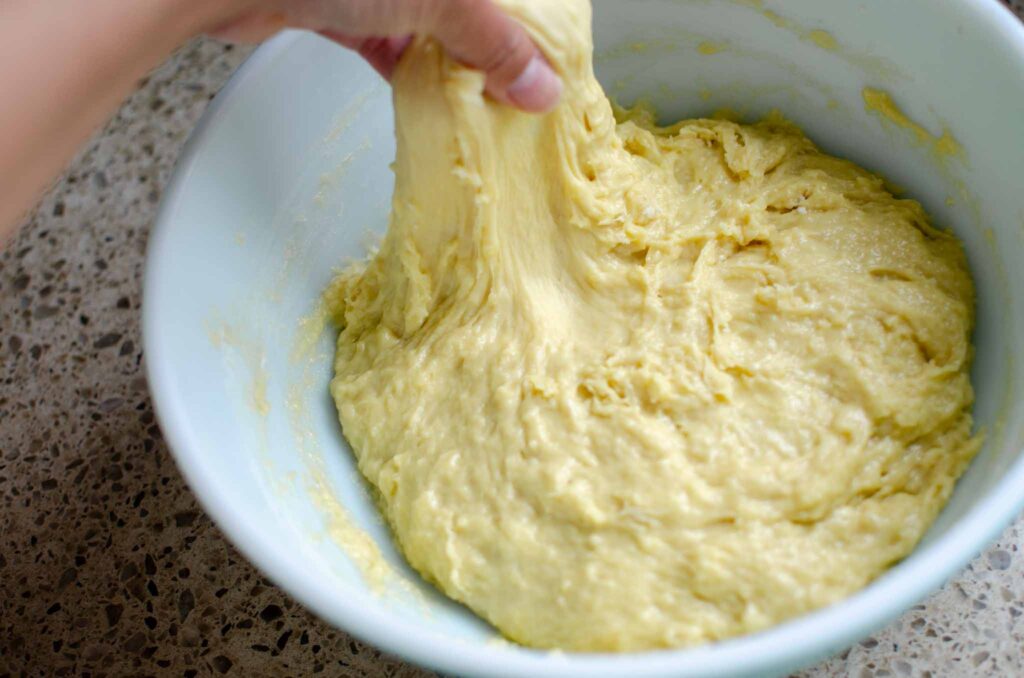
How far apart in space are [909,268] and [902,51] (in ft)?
1.02

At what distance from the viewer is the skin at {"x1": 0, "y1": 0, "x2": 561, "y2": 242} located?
907 mm

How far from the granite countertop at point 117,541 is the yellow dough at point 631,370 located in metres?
0.25

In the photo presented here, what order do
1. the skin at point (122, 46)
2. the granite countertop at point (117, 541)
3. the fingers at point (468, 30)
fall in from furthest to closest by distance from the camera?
the granite countertop at point (117, 541) → the fingers at point (468, 30) → the skin at point (122, 46)

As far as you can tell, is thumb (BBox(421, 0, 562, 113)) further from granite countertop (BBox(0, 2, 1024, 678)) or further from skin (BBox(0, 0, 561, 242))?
granite countertop (BBox(0, 2, 1024, 678))

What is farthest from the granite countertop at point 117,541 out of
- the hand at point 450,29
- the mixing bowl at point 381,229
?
the hand at point 450,29

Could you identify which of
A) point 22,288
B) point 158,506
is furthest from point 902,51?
point 22,288

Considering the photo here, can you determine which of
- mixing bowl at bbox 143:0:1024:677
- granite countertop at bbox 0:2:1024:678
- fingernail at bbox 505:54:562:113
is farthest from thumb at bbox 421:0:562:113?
granite countertop at bbox 0:2:1024:678

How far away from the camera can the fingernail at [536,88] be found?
1166 mm

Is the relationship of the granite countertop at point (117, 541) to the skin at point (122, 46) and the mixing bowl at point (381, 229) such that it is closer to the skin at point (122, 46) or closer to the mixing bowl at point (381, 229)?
Result: the mixing bowl at point (381, 229)

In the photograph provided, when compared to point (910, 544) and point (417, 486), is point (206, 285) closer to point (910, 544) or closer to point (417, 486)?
point (417, 486)

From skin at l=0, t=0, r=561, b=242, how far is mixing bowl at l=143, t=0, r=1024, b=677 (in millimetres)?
200

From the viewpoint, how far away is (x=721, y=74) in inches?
60.4

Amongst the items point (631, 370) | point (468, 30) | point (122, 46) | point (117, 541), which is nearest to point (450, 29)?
point (468, 30)

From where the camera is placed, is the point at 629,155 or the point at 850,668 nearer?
the point at 850,668
